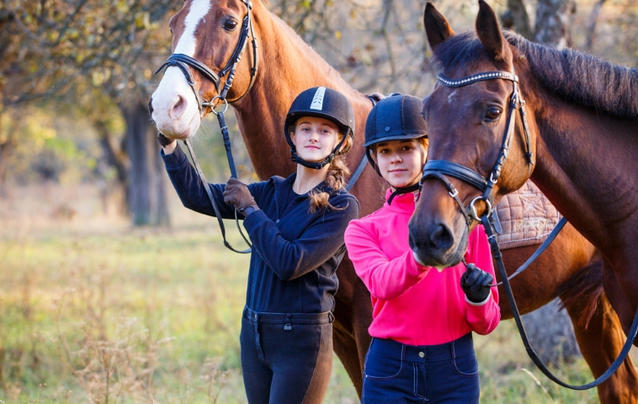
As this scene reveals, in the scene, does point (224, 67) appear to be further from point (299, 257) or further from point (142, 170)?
point (142, 170)

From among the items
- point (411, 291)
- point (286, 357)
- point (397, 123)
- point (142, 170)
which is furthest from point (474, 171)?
point (142, 170)

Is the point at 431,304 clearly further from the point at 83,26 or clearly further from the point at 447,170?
the point at 83,26

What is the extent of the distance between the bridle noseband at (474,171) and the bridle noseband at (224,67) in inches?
48.1

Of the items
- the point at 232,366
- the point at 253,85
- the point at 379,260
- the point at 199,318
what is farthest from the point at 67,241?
the point at 379,260

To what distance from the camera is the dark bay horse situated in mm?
2207

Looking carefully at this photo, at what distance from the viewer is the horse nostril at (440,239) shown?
6.86 feet

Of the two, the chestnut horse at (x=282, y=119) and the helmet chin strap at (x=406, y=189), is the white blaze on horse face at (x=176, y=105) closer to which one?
the chestnut horse at (x=282, y=119)

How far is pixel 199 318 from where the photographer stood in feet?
25.4

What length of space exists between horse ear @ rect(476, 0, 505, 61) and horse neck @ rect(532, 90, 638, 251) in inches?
Answer: 13.1

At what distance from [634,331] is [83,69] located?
15.4 feet

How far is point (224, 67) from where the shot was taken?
3.27m

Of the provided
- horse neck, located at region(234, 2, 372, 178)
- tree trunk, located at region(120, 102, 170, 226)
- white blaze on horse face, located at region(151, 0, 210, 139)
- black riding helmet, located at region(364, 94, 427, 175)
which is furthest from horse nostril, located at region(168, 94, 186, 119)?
tree trunk, located at region(120, 102, 170, 226)

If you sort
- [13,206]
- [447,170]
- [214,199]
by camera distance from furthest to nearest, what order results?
[13,206], [214,199], [447,170]

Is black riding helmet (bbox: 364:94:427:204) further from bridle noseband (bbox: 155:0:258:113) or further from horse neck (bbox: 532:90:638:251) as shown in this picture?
bridle noseband (bbox: 155:0:258:113)
